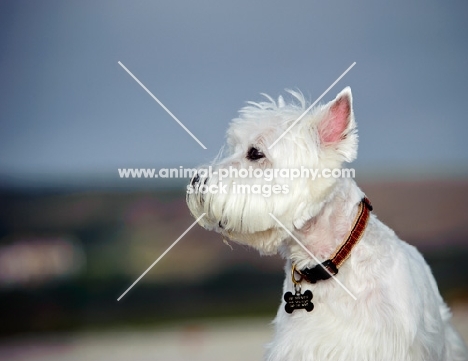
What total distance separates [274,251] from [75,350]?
3.14 m

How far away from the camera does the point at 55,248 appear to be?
6.86 metres

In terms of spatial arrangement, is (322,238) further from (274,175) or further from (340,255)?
(274,175)

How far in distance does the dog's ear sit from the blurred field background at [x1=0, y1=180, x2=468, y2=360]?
137 inches

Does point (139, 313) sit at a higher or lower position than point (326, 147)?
lower

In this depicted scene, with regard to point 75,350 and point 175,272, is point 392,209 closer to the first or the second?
point 175,272

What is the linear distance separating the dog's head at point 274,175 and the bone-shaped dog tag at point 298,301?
0.77ft

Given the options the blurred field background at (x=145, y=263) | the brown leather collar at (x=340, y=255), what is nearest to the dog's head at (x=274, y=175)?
the brown leather collar at (x=340, y=255)

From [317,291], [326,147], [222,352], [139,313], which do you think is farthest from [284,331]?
[139,313]

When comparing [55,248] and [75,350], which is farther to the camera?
[55,248]

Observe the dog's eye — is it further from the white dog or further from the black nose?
the black nose

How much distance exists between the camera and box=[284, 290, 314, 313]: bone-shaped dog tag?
294 centimetres

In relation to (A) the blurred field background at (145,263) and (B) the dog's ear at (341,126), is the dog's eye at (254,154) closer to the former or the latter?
(B) the dog's ear at (341,126)

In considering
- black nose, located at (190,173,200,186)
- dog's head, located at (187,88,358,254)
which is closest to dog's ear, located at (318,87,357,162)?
dog's head, located at (187,88,358,254)

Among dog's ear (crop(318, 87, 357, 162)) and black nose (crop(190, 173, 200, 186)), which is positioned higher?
dog's ear (crop(318, 87, 357, 162))
